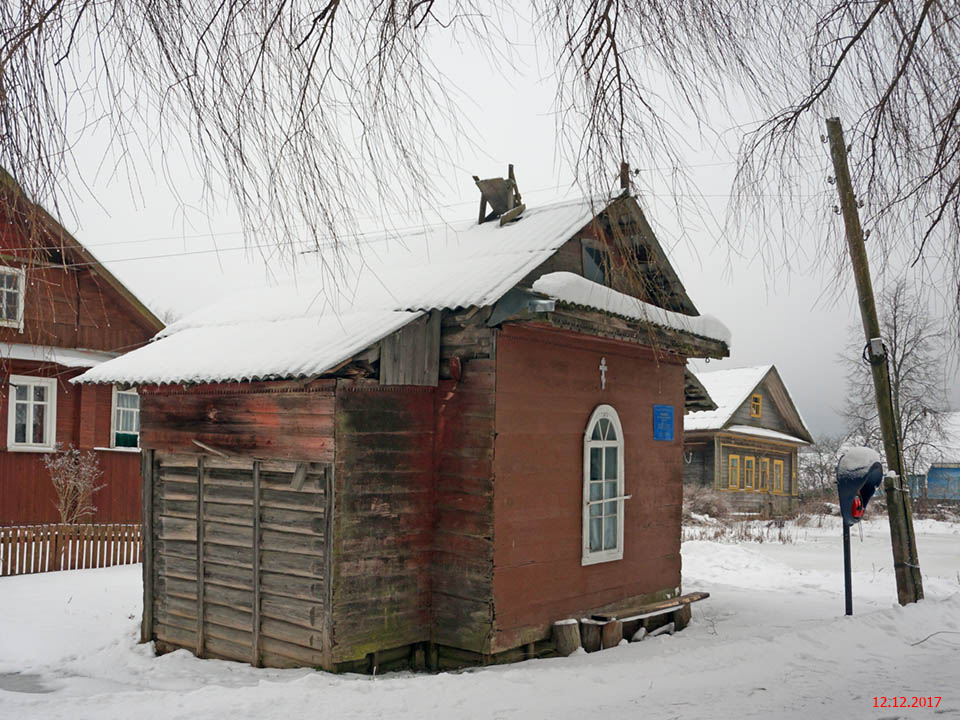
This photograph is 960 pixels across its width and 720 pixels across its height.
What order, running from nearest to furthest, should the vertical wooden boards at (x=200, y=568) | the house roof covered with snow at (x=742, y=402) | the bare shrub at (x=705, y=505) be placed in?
the vertical wooden boards at (x=200, y=568), the bare shrub at (x=705, y=505), the house roof covered with snow at (x=742, y=402)

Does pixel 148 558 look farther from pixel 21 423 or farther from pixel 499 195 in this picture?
pixel 21 423

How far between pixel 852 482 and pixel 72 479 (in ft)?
47.0

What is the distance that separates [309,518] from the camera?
7.87 meters

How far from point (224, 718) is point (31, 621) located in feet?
21.2

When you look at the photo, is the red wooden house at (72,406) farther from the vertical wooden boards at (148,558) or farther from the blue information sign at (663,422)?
the blue information sign at (663,422)

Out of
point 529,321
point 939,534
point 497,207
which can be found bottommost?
point 939,534

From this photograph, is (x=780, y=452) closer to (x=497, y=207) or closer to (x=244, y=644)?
(x=497, y=207)

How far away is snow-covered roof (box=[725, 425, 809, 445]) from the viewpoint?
2975 cm

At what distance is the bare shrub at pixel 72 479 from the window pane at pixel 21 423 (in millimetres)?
651

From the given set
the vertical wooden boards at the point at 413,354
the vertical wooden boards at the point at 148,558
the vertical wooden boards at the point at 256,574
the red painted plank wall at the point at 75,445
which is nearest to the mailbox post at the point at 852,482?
the vertical wooden boards at the point at 413,354

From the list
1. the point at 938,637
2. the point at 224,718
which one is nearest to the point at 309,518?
the point at 224,718

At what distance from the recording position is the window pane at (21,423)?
17531 millimetres

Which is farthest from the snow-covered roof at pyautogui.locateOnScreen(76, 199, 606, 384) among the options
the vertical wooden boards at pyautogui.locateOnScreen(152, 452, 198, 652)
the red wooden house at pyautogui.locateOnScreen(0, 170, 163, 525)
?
the red wooden house at pyautogui.locateOnScreen(0, 170, 163, 525)
